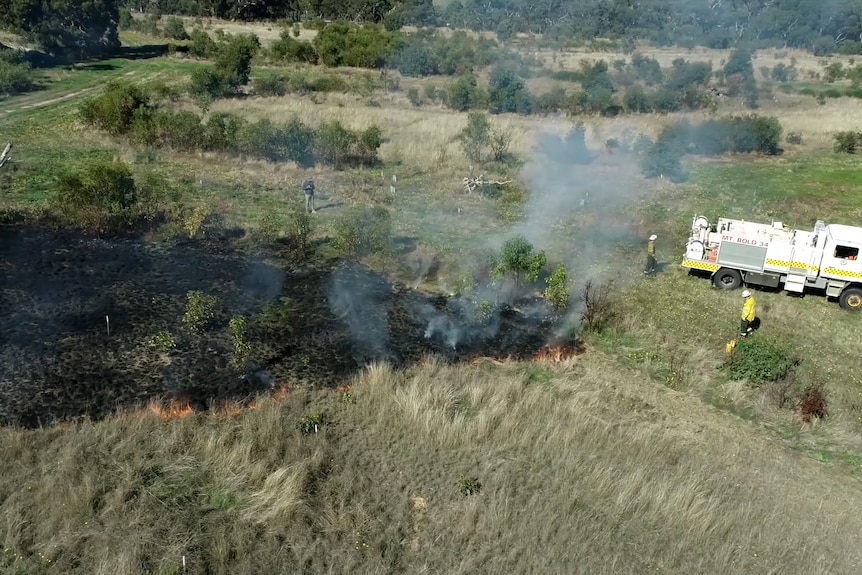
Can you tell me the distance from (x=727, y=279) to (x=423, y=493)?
1322 cm

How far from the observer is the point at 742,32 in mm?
58344

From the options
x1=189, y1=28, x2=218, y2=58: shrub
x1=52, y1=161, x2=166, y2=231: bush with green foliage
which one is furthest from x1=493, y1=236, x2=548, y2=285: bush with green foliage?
x1=189, y1=28, x2=218, y2=58: shrub

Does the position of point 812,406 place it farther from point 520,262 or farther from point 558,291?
point 520,262

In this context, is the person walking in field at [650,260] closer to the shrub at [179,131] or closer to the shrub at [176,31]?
the shrub at [179,131]

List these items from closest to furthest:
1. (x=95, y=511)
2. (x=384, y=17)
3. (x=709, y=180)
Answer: (x=95, y=511)
(x=709, y=180)
(x=384, y=17)

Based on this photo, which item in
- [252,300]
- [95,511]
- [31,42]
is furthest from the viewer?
[31,42]

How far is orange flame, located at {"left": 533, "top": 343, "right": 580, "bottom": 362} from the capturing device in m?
17.1

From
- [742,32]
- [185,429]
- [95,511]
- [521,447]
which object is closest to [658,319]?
[521,447]

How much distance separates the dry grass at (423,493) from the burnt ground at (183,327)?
1389 millimetres

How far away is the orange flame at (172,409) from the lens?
13.7m

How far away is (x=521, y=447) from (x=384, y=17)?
2849 inches

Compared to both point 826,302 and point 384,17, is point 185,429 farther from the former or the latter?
point 384,17

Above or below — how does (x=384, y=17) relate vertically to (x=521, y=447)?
above

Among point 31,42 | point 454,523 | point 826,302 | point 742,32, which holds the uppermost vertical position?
point 742,32
